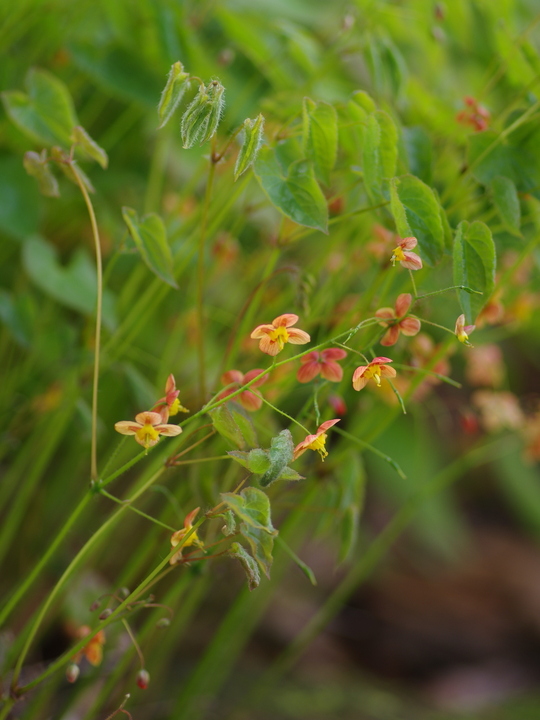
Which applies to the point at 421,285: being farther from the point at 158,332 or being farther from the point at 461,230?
the point at 158,332

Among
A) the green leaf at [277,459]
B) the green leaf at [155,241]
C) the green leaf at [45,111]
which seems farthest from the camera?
the green leaf at [45,111]

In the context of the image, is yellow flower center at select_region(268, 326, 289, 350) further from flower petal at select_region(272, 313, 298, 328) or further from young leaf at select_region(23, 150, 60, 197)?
young leaf at select_region(23, 150, 60, 197)

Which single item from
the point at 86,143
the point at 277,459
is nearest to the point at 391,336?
the point at 277,459

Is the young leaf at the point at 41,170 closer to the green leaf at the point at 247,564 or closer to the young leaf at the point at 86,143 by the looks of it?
the young leaf at the point at 86,143

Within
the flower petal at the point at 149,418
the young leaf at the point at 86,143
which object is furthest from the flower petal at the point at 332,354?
the young leaf at the point at 86,143

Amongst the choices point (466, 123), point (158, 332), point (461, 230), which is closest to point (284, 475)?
point (461, 230)

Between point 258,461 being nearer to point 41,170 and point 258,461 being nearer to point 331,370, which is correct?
point 331,370
